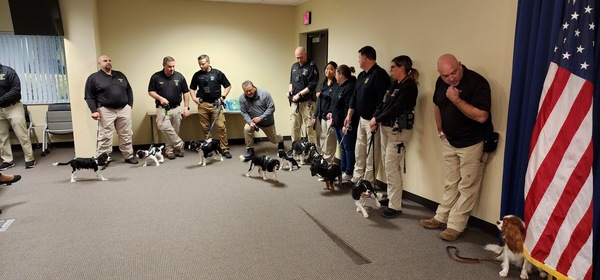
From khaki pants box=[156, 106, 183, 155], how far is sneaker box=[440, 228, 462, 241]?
452 cm

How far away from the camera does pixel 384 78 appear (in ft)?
14.4

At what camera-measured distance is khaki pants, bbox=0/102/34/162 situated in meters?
5.76

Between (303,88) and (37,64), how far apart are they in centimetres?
466

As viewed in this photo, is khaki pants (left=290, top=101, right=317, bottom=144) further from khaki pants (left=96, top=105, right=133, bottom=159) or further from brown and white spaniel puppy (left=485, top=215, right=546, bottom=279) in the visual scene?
brown and white spaniel puppy (left=485, top=215, right=546, bottom=279)

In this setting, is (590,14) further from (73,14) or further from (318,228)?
(73,14)

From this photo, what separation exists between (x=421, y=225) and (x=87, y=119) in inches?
203

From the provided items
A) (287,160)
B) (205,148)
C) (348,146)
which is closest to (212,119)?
(205,148)

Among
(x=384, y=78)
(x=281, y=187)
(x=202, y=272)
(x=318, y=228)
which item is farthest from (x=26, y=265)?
(x=384, y=78)

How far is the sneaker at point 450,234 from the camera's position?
3490 mm

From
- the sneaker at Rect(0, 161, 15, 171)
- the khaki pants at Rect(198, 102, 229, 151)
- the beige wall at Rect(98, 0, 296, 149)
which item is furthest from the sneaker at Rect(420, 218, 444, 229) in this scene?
the sneaker at Rect(0, 161, 15, 171)

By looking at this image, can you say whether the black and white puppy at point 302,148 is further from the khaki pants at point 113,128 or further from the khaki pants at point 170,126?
the khaki pants at point 113,128

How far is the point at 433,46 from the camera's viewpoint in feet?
13.2

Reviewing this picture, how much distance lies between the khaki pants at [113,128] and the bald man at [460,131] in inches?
182

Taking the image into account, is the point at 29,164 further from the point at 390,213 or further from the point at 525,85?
the point at 525,85
